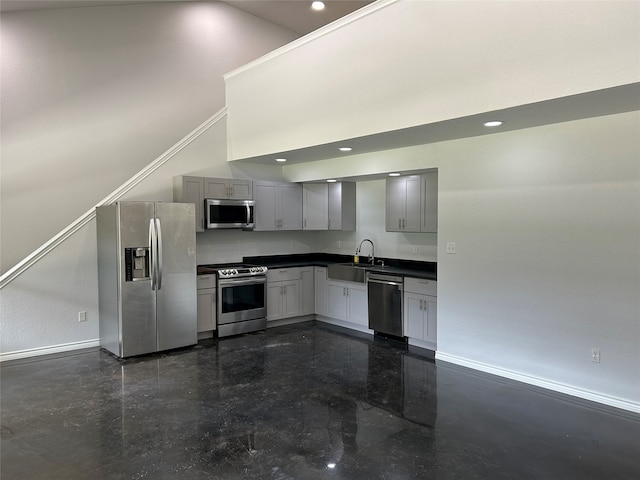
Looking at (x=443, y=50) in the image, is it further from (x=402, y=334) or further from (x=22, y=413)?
(x=22, y=413)

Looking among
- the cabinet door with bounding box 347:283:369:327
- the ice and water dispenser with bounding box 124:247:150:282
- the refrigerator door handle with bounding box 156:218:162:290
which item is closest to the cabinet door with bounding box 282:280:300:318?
the cabinet door with bounding box 347:283:369:327

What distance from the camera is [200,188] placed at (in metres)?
5.91

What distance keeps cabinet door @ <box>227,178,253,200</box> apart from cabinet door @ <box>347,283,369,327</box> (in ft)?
6.37

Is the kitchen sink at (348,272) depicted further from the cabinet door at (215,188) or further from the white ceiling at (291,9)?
the white ceiling at (291,9)

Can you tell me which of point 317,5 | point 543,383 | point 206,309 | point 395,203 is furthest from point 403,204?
point 317,5

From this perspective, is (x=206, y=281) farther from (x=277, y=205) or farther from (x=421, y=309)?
(x=421, y=309)

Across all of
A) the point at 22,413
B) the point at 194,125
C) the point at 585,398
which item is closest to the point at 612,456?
the point at 585,398

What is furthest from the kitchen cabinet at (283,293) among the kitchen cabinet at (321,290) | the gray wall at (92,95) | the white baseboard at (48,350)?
the white baseboard at (48,350)

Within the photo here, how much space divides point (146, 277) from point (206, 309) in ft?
3.21

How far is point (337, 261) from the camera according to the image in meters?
7.26

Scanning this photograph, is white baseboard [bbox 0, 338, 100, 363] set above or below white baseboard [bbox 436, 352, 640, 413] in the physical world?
above

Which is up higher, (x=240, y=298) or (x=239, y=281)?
(x=239, y=281)

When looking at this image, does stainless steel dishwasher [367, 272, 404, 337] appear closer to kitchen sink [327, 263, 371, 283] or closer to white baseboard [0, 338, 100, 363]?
kitchen sink [327, 263, 371, 283]

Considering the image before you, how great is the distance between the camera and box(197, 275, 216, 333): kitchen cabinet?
5719 mm
